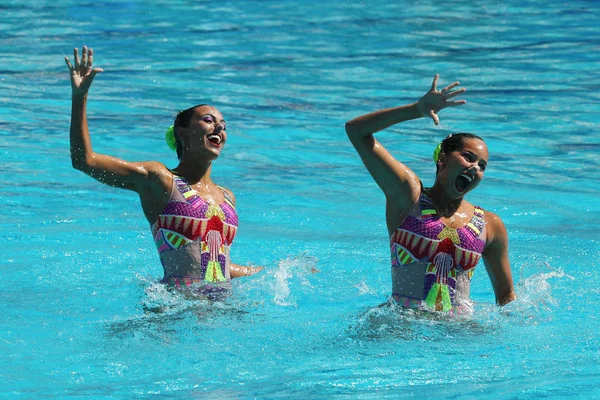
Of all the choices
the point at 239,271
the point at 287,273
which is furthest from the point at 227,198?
the point at 287,273

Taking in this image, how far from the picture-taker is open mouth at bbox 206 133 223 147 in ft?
19.6

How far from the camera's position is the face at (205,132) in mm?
5973

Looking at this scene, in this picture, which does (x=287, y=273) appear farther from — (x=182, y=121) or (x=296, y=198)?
(x=296, y=198)

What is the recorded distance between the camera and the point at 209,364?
5395mm

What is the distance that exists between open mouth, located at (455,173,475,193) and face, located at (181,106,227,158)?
53.4 inches

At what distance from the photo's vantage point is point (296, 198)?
30.2ft

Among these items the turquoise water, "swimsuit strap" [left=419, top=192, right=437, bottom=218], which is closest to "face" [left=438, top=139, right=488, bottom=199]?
"swimsuit strap" [left=419, top=192, right=437, bottom=218]

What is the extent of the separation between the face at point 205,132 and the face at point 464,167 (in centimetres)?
130

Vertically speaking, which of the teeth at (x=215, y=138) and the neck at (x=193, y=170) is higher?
the teeth at (x=215, y=138)

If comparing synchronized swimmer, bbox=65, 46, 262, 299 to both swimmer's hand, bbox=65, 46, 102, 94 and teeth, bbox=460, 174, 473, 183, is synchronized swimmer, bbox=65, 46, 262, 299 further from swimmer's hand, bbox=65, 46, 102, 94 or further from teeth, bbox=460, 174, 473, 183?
teeth, bbox=460, 174, 473, 183

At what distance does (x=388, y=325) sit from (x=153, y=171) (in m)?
1.55

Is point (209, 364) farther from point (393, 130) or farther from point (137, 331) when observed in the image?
point (393, 130)

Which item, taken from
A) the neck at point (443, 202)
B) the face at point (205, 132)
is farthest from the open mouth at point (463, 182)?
the face at point (205, 132)

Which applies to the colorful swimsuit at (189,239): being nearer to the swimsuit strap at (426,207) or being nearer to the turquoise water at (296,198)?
the turquoise water at (296,198)
